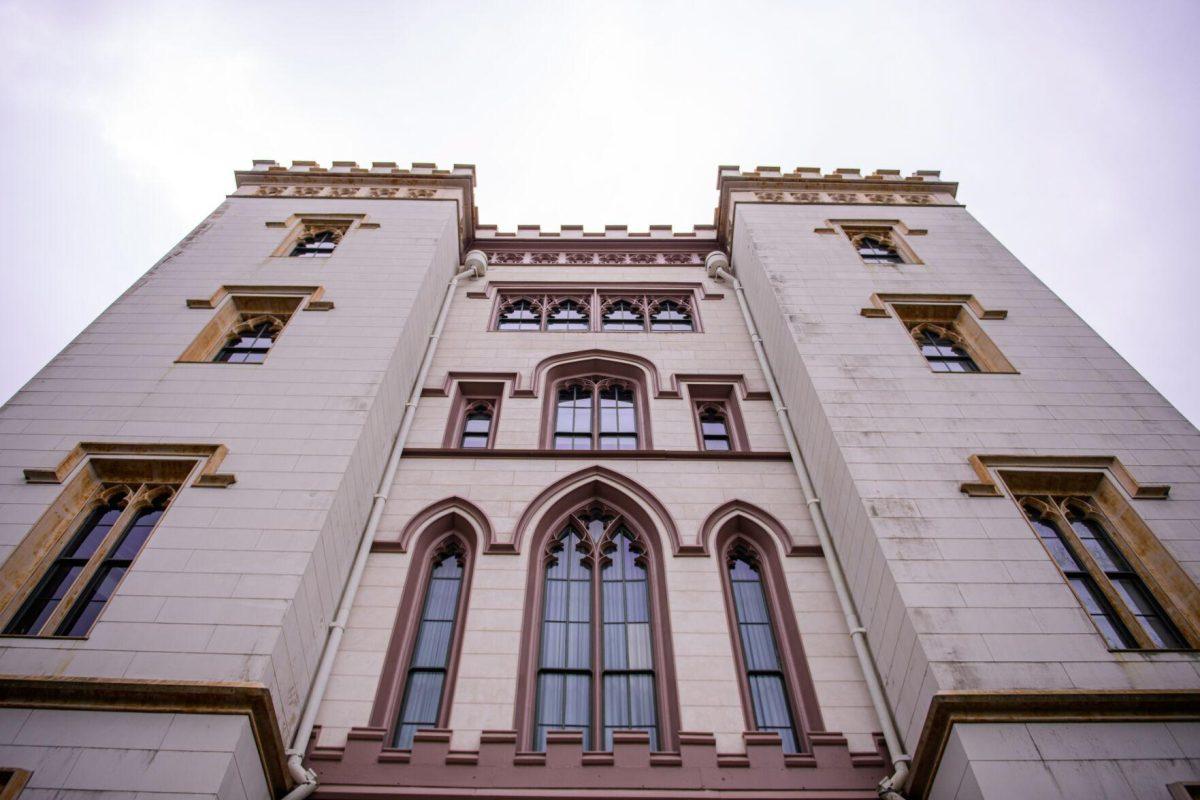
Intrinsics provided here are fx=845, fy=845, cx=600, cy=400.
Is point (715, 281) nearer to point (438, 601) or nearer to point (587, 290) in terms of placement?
point (587, 290)

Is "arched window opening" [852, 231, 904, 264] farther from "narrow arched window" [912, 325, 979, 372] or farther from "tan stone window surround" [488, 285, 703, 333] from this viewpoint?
"tan stone window surround" [488, 285, 703, 333]

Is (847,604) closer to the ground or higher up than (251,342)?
closer to the ground

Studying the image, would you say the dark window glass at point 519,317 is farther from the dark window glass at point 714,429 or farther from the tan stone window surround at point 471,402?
the dark window glass at point 714,429

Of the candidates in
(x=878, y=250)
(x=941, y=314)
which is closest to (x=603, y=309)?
(x=878, y=250)

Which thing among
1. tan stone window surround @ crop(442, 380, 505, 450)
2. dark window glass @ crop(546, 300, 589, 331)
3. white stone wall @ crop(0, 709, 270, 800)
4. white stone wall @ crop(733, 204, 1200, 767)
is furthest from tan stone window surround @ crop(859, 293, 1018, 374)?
white stone wall @ crop(0, 709, 270, 800)

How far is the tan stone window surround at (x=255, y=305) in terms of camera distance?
1304cm

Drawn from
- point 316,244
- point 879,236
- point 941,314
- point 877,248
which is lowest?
point 941,314

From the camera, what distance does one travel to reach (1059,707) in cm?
665

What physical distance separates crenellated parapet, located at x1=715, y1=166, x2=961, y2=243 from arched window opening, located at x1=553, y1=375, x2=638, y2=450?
654 centimetres

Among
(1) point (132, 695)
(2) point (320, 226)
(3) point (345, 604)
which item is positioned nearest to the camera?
(1) point (132, 695)

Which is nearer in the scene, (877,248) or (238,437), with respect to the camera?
(238,437)

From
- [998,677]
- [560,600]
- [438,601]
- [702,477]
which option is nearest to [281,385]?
[438,601]

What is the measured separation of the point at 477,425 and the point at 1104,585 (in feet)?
28.6

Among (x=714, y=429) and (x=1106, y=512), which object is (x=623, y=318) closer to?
(x=714, y=429)
